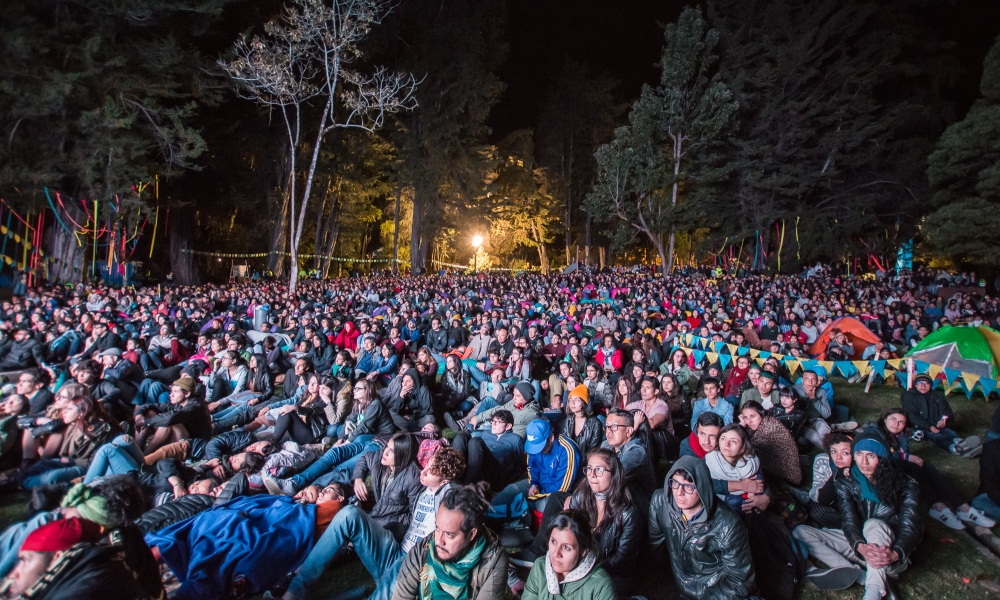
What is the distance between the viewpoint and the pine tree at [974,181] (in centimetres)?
1588

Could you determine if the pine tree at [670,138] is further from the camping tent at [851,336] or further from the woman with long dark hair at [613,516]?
the woman with long dark hair at [613,516]

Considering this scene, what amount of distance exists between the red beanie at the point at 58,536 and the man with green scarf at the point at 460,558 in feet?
4.52

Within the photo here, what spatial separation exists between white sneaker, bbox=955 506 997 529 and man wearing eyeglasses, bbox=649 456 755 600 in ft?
8.53

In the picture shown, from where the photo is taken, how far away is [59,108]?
51.6 ft

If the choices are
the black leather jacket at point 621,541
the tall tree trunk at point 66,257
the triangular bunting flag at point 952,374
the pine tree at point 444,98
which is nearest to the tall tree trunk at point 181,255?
the tall tree trunk at point 66,257

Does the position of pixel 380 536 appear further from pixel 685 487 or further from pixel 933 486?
pixel 933 486

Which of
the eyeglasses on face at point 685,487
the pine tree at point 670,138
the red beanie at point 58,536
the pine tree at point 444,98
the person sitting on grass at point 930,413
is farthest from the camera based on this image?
the pine tree at point 444,98

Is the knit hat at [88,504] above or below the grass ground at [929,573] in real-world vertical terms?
above

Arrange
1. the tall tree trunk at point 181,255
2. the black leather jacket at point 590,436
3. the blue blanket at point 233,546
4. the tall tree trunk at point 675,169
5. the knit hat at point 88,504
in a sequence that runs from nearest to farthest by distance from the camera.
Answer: the knit hat at point 88,504 → the blue blanket at point 233,546 → the black leather jacket at point 590,436 → the tall tree trunk at point 181,255 → the tall tree trunk at point 675,169

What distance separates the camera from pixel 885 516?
3.18 meters

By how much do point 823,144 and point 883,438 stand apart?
1022 inches

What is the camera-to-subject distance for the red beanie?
6.17 feet

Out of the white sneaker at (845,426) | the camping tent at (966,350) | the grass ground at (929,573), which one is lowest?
the grass ground at (929,573)

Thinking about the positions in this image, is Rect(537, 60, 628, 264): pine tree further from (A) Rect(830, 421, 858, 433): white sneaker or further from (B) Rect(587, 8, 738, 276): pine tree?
(A) Rect(830, 421, 858, 433): white sneaker
